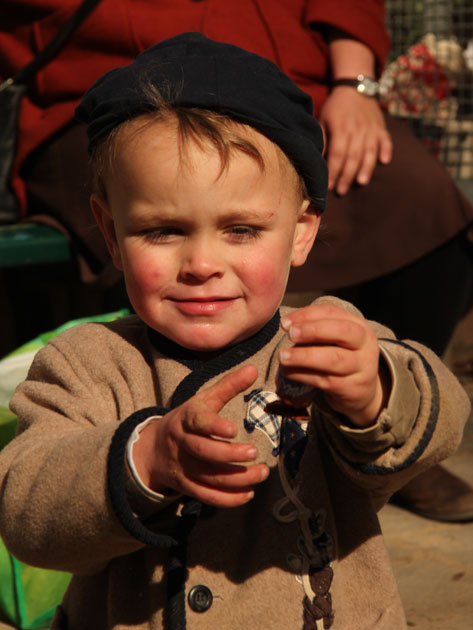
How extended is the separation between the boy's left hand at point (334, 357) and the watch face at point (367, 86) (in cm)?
165

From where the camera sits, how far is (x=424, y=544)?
94.2 inches

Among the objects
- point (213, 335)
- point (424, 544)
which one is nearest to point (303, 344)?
point (213, 335)

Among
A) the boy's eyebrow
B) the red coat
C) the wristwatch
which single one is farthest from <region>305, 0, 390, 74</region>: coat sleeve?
the boy's eyebrow

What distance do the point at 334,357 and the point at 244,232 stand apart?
33 cm

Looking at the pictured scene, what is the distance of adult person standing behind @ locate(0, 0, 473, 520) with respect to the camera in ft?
8.64

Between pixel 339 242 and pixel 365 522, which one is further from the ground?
pixel 365 522

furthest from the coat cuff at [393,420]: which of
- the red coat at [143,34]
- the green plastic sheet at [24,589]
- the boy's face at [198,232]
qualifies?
the red coat at [143,34]

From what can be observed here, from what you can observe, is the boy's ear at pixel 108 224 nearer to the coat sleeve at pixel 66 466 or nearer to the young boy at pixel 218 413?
the young boy at pixel 218 413

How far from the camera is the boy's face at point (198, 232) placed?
1.40m

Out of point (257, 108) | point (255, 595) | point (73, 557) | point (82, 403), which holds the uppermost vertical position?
point (257, 108)

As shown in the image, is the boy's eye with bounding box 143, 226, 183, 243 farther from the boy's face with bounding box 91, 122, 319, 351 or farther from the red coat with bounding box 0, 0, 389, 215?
the red coat with bounding box 0, 0, 389, 215

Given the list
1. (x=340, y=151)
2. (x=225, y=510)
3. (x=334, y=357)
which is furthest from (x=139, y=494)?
(x=340, y=151)

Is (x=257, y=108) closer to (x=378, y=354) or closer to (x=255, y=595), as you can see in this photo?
(x=378, y=354)

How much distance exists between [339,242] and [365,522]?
128 centimetres
